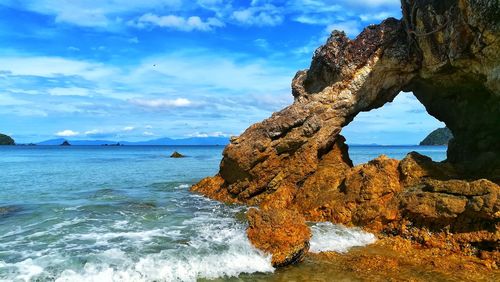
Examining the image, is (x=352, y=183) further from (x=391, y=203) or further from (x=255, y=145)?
(x=255, y=145)

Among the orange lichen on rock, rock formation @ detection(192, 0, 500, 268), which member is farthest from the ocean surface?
rock formation @ detection(192, 0, 500, 268)

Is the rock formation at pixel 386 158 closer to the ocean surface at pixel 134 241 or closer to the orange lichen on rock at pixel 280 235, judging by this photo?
the ocean surface at pixel 134 241

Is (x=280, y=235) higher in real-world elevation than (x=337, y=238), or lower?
higher

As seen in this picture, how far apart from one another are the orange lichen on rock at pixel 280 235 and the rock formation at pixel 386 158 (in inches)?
144

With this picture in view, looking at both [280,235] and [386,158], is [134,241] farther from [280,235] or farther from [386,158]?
[386,158]

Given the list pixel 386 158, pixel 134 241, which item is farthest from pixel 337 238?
pixel 134 241

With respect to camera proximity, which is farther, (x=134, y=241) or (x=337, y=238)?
(x=337, y=238)

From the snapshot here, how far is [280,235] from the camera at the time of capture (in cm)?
1192

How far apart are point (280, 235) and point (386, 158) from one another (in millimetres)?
7432

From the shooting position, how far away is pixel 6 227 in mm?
15656

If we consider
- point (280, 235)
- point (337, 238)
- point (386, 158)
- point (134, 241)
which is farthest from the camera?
point (386, 158)

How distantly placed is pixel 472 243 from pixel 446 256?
106 centimetres

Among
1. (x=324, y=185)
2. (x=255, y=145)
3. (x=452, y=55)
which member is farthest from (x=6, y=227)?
(x=452, y=55)

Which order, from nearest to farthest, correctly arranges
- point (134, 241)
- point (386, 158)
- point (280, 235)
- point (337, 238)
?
point (280, 235)
point (134, 241)
point (337, 238)
point (386, 158)
